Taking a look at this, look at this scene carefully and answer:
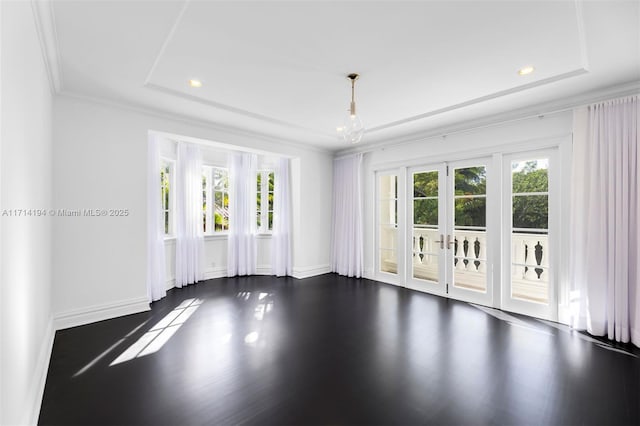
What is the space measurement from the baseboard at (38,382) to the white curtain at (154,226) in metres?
1.52

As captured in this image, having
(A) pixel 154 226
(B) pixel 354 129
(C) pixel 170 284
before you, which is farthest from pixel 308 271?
(B) pixel 354 129

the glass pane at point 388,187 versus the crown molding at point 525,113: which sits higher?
the crown molding at point 525,113

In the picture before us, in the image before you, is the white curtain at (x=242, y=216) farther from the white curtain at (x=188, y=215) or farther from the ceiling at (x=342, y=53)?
the ceiling at (x=342, y=53)

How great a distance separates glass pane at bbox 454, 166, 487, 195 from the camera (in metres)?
4.46

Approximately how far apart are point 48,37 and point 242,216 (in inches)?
165

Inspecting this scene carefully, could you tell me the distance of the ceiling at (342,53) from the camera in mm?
2066

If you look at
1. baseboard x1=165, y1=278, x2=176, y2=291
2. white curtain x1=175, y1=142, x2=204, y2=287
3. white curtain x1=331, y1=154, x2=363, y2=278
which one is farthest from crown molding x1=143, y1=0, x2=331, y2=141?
baseboard x1=165, y1=278, x2=176, y2=291

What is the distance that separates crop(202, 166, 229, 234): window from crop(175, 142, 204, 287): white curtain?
411mm

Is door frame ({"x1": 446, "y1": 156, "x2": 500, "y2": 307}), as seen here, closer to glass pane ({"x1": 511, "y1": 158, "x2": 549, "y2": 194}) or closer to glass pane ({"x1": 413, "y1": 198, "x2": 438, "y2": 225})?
glass pane ({"x1": 511, "y1": 158, "x2": 549, "y2": 194})

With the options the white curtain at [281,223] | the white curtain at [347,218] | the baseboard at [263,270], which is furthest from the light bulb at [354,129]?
the baseboard at [263,270]

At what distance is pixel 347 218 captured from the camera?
6277 mm

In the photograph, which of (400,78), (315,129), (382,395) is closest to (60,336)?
(382,395)

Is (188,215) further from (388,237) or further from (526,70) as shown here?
(526,70)

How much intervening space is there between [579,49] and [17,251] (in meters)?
4.39
